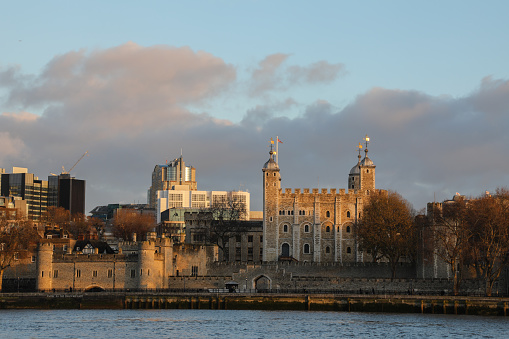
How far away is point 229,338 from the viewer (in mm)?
74188

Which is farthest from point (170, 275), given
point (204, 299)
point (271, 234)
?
point (271, 234)

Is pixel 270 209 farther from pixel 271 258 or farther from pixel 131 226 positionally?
pixel 131 226

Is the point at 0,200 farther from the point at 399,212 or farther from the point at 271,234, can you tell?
the point at 399,212

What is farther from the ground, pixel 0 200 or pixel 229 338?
pixel 0 200

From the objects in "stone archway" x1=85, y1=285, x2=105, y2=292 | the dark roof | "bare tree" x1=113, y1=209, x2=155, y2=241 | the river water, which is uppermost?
"bare tree" x1=113, y1=209, x2=155, y2=241

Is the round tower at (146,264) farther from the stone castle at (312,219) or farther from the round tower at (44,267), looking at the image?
the stone castle at (312,219)

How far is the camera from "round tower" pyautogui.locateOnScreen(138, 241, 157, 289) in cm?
10456

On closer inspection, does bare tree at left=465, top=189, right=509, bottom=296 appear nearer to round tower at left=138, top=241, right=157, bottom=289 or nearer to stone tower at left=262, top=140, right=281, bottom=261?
round tower at left=138, top=241, right=157, bottom=289

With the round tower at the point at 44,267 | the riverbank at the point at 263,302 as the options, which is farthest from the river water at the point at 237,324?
the round tower at the point at 44,267

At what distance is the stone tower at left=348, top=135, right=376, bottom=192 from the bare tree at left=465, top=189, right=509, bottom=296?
A: 91.2 feet

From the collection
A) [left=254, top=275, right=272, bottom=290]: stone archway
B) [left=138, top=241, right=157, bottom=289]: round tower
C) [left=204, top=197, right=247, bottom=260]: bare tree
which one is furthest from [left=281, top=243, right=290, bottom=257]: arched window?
[left=138, top=241, right=157, bottom=289]: round tower

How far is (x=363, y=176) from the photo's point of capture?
A: 433 feet

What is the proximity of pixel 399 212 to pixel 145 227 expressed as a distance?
7069 centimetres

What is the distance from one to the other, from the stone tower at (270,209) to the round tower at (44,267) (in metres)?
33.9
